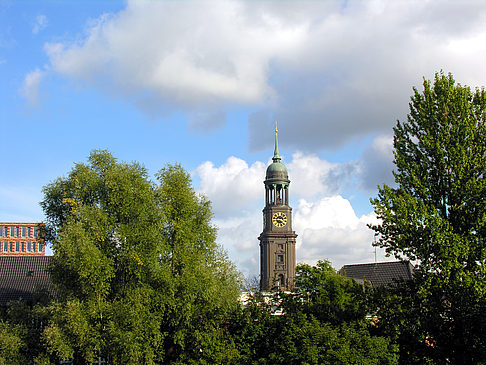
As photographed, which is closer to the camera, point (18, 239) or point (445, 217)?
point (445, 217)

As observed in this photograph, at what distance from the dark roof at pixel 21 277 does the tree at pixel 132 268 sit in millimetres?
15279

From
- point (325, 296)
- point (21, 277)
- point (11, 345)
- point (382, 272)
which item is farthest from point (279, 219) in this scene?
point (11, 345)

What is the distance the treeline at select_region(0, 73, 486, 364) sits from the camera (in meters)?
39.9

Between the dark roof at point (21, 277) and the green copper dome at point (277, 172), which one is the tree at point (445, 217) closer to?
the dark roof at point (21, 277)

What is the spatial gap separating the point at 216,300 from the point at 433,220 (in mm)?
15868

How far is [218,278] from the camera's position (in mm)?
47406

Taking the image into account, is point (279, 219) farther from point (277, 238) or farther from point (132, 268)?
point (132, 268)

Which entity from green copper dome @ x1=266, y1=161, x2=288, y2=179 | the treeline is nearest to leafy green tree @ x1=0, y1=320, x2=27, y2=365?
the treeline

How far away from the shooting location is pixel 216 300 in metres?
45.6

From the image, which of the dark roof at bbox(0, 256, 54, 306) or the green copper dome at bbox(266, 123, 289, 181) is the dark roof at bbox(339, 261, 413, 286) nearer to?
the dark roof at bbox(0, 256, 54, 306)

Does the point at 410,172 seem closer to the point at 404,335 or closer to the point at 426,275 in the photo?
the point at 426,275

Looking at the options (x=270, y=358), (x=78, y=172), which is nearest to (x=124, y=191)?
(x=78, y=172)

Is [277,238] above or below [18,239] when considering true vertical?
below

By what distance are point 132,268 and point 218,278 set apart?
6996mm
